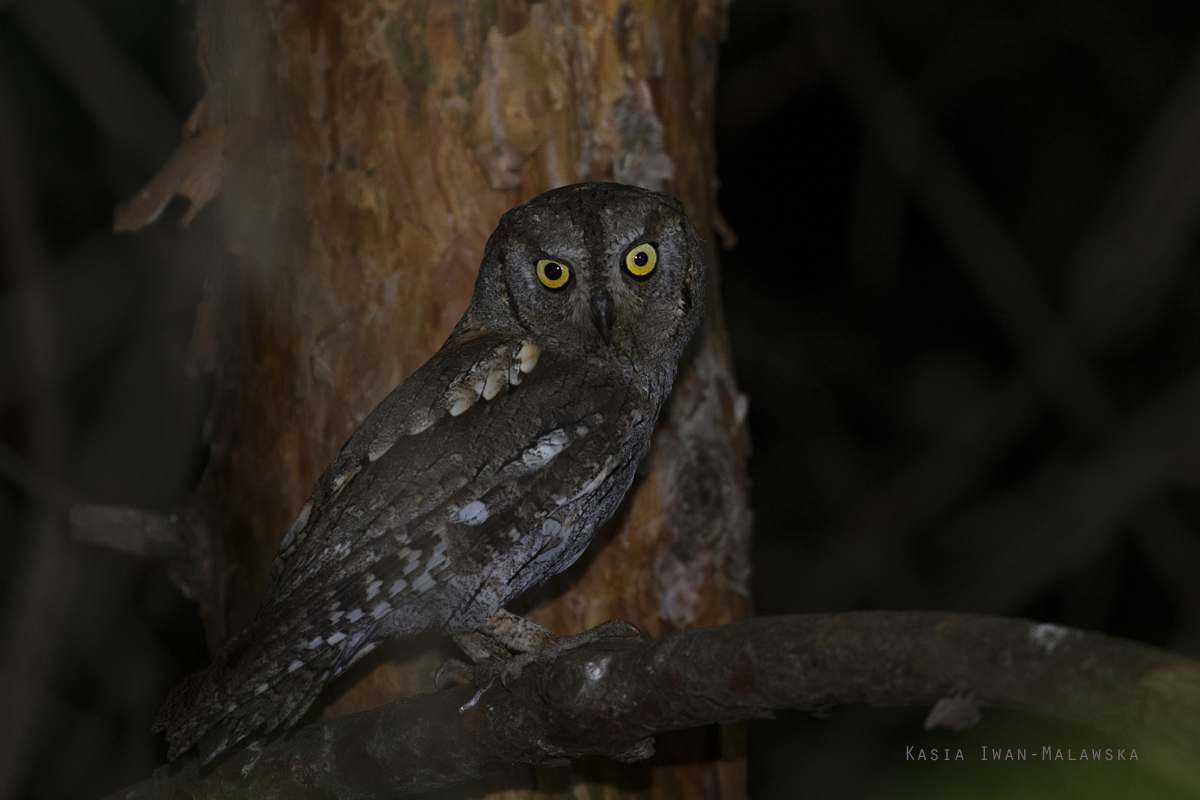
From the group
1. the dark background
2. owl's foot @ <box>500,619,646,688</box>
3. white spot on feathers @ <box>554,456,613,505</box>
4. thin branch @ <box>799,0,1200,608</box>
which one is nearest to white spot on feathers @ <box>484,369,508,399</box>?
white spot on feathers @ <box>554,456,613,505</box>

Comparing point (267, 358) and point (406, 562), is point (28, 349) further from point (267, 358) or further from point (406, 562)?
point (406, 562)

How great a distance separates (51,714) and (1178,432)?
457 cm

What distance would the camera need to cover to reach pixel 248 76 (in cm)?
193

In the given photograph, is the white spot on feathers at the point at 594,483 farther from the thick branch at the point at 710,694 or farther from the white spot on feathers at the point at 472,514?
the thick branch at the point at 710,694

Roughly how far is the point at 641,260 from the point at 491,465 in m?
0.45

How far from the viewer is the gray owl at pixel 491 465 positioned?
1472mm

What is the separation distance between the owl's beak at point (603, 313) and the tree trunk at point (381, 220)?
0.42 m

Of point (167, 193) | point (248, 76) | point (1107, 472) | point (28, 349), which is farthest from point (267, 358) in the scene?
point (1107, 472)

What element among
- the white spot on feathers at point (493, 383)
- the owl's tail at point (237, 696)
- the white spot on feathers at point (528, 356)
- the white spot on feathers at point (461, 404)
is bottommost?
the owl's tail at point (237, 696)

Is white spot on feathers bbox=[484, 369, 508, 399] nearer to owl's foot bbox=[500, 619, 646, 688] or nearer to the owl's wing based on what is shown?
the owl's wing

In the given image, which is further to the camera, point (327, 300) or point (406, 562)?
point (327, 300)

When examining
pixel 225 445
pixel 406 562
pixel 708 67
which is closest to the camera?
pixel 406 562

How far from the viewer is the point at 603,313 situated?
162 centimetres

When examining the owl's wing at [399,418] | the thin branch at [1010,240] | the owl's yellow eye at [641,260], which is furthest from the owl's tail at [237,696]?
the thin branch at [1010,240]
